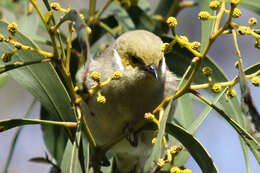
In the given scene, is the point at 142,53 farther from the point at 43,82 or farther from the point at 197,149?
the point at 197,149

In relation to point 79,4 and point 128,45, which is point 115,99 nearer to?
point 128,45

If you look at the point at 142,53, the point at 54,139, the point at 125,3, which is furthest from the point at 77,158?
the point at 125,3

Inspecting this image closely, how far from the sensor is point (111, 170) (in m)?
3.11

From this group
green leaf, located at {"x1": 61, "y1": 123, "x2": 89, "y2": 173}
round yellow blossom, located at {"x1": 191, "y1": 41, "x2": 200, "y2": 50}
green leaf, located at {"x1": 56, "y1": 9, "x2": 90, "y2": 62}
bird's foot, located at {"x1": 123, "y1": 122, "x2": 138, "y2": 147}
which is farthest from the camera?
bird's foot, located at {"x1": 123, "y1": 122, "x2": 138, "y2": 147}

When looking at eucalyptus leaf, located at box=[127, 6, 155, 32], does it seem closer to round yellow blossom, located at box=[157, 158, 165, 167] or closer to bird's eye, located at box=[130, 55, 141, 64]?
bird's eye, located at box=[130, 55, 141, 64]

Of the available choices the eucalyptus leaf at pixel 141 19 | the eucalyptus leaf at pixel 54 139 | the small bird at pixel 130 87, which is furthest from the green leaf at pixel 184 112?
the eucalyptus leaf at pixel 54 139

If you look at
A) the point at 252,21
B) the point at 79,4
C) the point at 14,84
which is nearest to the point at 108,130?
the point at 252,21

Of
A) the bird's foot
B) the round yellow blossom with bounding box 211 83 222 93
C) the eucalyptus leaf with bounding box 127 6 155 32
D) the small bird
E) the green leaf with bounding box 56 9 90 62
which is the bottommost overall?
the bird's foot

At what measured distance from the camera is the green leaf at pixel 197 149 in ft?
5.99

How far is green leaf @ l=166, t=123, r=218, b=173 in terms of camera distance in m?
1.83

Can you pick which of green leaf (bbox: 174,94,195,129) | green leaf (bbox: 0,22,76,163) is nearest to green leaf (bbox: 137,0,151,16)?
green leaf (bbox: 174,94,195,129)

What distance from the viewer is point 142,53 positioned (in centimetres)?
265

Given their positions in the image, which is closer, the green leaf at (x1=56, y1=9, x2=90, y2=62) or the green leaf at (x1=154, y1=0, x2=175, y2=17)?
the green leaf at (x1=56, y1=9, x2=90, y2=62)

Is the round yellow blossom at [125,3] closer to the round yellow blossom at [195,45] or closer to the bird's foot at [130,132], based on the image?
the bird's foot at [130,132]
